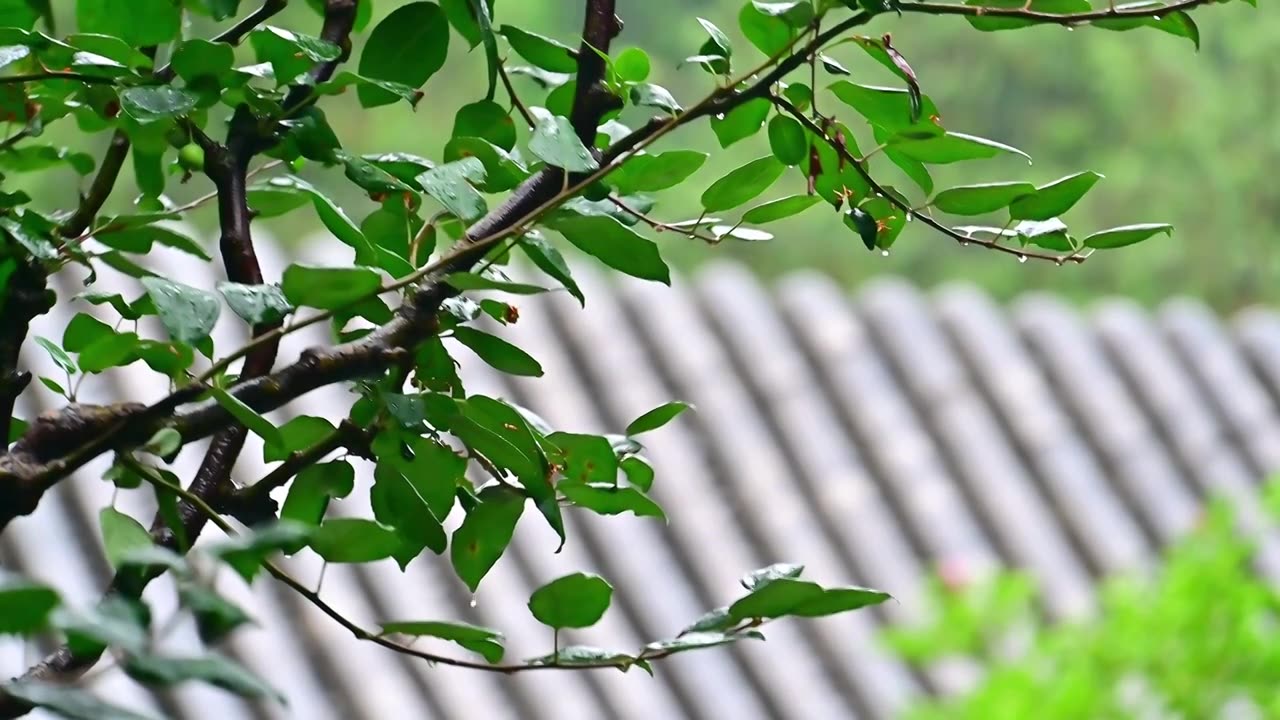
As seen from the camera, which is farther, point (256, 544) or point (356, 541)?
point (356, 541)

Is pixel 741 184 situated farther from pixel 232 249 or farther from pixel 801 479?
pixel 801 479

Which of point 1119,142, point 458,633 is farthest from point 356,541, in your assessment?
point 1119,142

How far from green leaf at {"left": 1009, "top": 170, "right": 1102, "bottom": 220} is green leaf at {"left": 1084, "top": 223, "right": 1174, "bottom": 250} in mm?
12

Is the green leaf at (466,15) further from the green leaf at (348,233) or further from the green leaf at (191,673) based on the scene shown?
the green leaf at (191,673)

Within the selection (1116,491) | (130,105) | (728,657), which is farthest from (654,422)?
(1116,491)

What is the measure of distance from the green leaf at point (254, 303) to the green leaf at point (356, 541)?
42 millimetres

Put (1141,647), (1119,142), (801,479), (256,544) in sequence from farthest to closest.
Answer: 1. (1119,142)
2. (801,479)
3. (1141,647)
4. (256,544)

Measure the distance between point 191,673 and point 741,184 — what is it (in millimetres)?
225

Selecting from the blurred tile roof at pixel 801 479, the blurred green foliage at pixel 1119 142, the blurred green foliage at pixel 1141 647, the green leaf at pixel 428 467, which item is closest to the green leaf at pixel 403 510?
the green leaf at pixel 428 467

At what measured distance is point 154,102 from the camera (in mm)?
331

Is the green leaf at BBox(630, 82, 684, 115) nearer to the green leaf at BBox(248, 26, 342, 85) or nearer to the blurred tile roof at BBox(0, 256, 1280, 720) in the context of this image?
the green leaf at BBox(248, 26, 342, 85)

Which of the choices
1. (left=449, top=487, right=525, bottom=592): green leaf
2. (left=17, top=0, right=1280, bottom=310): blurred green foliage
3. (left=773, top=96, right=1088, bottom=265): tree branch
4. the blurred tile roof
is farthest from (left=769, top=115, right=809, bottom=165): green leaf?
(left=17, top=0, right=1280, bottom=310): blurred green foliage

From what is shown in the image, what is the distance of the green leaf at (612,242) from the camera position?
1.09ft

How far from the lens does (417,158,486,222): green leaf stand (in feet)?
1.09
